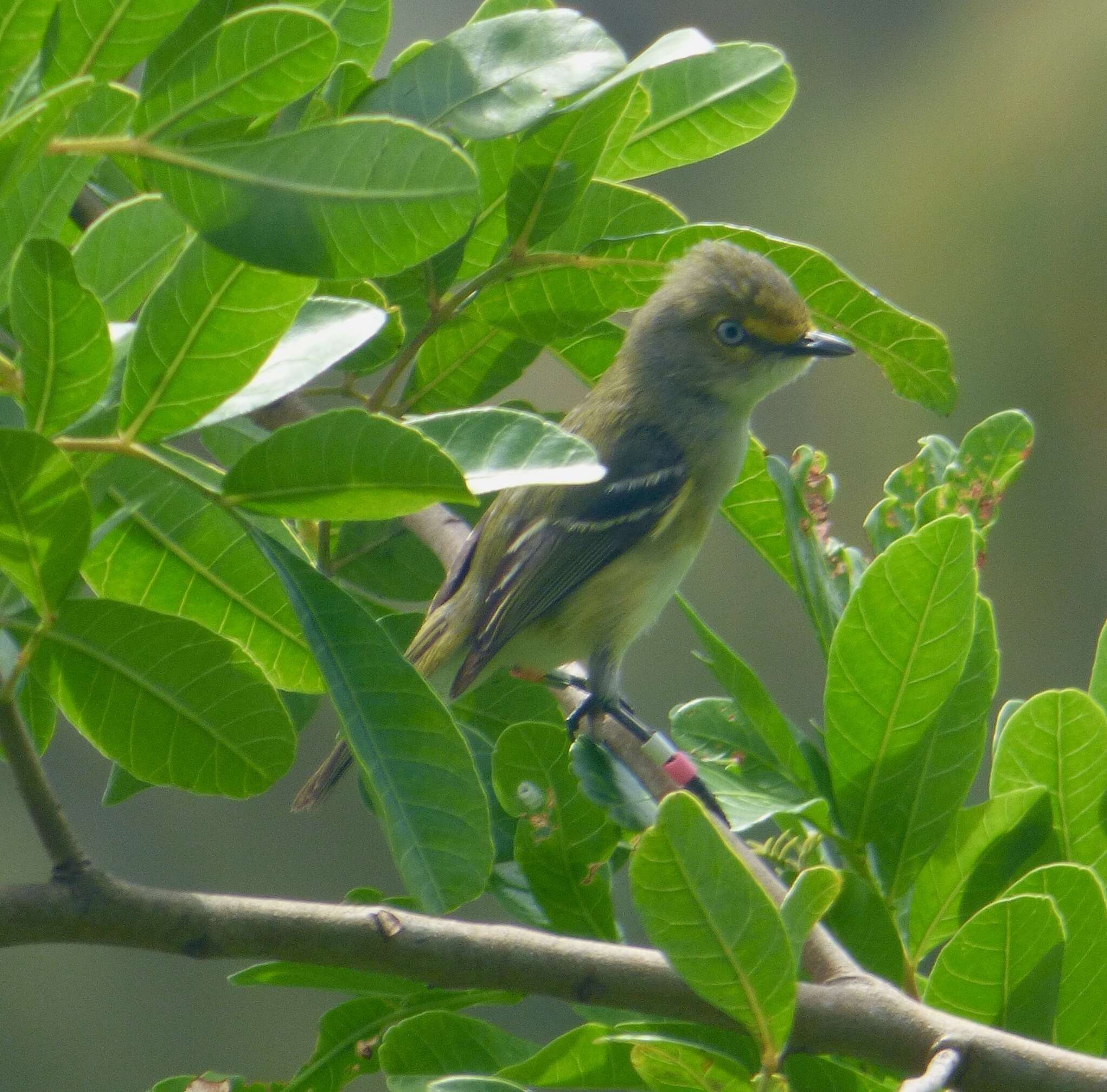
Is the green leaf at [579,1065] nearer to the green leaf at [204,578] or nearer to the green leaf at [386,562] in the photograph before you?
the green leaf at [204,578]

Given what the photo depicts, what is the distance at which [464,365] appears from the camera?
1577mm

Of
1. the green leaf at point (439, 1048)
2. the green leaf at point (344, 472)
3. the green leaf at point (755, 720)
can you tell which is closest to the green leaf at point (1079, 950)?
the green leaf at point (755, 720)

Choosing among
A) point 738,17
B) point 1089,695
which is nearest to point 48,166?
point 1089,695

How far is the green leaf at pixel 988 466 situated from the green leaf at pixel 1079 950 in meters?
0.44

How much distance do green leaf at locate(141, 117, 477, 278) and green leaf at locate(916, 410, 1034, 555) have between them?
710mm

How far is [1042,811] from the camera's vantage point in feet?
3.68

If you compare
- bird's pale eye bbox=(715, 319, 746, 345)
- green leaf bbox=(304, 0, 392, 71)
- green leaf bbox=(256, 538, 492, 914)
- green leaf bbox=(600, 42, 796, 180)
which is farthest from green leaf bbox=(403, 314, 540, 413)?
bird's pale eye bbox=(715, 319, 746, 345)

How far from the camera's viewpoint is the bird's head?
2.41 meters

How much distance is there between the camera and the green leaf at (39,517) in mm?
773

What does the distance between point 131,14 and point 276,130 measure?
11.0 inches

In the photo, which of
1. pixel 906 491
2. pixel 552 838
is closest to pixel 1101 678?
pixel 906 491

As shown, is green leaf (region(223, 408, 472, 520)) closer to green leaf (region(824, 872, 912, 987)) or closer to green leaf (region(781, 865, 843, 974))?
green leaf (region(781, 865, 843, 974))

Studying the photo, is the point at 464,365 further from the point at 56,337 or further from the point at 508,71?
the point at 56,337

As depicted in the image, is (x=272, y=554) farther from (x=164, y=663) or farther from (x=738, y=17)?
(x=738, y=17)
